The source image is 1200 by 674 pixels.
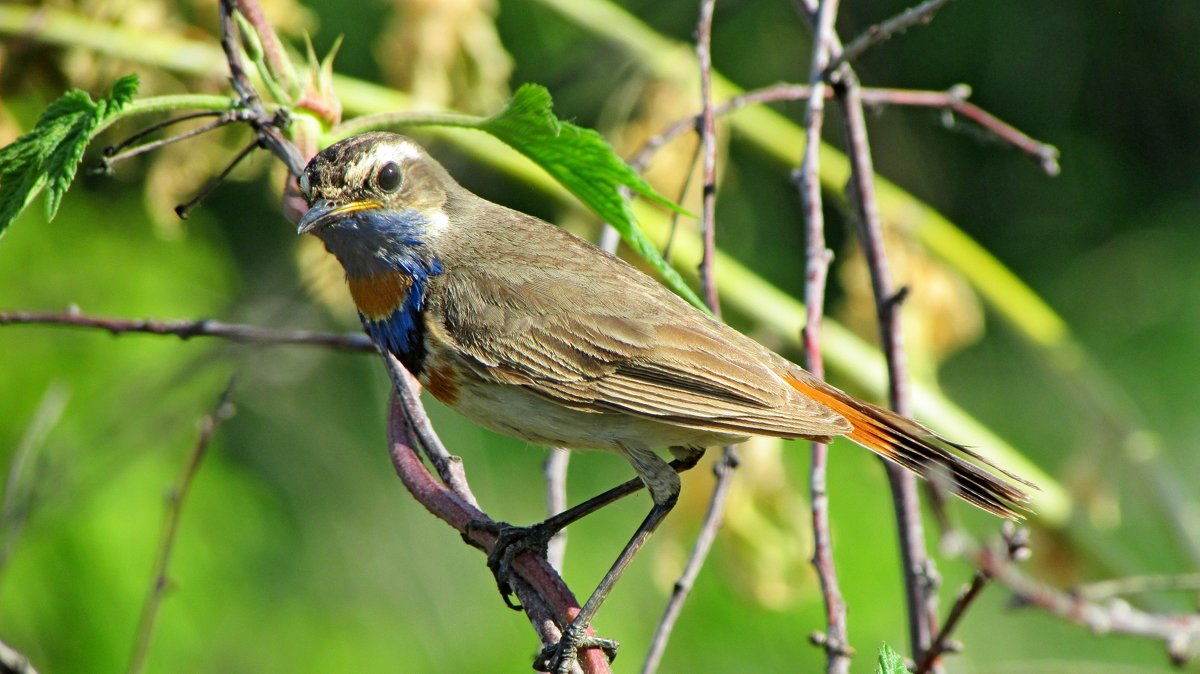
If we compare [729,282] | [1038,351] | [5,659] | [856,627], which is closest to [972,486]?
[729,282]

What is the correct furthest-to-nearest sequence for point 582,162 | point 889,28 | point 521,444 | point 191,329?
point 521,444
point 191,329
point 889,28
point 582,162

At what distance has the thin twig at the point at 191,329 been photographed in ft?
8.77

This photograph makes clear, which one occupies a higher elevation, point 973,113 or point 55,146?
point 973,113

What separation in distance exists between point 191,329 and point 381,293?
1.32 feet

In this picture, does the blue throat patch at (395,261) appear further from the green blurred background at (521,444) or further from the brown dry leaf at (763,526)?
the brown dry leaf at (763,526)

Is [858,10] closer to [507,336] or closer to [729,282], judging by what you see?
[729,282]

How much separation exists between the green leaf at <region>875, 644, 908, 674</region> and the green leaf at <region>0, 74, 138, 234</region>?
58.5 inches

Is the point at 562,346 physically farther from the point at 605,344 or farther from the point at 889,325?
the point at 889,325

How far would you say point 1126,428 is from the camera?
12.9 ft

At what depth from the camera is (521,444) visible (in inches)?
287

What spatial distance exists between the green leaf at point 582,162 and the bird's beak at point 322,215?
0.42 meters

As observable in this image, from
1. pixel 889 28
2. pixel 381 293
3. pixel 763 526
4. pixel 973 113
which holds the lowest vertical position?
pixel 381 293

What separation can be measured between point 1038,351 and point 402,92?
6.59 ft

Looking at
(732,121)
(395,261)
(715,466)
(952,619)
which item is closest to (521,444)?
(732,121)
